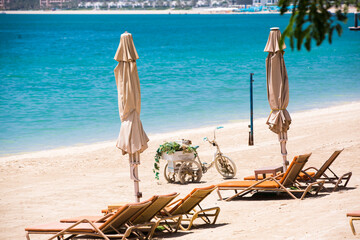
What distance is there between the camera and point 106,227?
22.9 ft

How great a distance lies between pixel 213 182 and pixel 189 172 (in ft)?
1.67

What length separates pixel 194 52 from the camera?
6178cm

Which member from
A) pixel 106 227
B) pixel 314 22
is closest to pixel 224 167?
pixel 106 227

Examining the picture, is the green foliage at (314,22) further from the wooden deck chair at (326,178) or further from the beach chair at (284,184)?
the wooden deck chair at (326,178)

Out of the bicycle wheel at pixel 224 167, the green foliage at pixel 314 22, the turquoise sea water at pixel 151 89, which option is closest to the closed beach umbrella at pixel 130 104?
the bicycle wheel at pixel 224 167

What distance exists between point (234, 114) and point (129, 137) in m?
15.1

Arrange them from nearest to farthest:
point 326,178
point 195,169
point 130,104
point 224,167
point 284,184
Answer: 1. point 130,104
2. point 284,184
3. point 326,178
4. point 195,169
5. point 224,167

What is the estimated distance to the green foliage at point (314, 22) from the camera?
150 inches

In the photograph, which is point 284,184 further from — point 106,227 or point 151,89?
point 151,89

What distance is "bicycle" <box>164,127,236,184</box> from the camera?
442 inches

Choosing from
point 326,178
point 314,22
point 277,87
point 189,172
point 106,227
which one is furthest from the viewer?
point 189,172

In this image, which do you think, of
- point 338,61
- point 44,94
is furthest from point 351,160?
point 338,61

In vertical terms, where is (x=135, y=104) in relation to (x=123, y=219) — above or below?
above

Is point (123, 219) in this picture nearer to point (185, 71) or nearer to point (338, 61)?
point (185, 71)
